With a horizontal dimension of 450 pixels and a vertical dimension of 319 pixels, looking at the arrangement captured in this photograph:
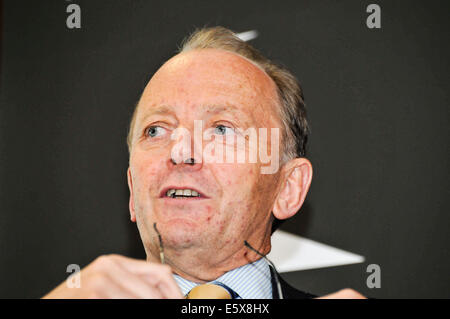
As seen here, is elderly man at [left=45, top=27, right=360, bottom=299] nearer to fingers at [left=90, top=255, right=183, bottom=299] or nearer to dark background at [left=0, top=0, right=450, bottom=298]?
fingers at [left=90, top=255, right=183, bottom=299]

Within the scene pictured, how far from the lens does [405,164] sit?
1.90m

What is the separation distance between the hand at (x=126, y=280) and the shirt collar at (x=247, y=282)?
1.21ft

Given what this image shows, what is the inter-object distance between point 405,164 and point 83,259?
53.0 inches

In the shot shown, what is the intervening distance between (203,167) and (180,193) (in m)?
0.09

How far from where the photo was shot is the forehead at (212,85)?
1.35 metres

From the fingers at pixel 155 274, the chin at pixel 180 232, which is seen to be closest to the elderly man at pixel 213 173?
the chin at pixel 180 232

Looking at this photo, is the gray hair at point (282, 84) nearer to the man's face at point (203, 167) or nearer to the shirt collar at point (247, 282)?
the man's face at point (203, 167)

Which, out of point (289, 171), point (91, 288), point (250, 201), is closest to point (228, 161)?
point (250, 201)

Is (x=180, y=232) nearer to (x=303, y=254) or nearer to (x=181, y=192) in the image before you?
(x=181, y=192)

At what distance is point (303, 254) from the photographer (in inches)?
77.5

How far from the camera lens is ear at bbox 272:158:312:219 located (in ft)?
4.87

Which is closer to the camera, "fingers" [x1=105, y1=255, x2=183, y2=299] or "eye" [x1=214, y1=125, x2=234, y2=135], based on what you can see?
"fingers" [x1=105, y1=255, x2=183, y2=299]

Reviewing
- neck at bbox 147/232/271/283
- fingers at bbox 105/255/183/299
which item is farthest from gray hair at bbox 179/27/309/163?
fingers at bbox 105/255/183/299

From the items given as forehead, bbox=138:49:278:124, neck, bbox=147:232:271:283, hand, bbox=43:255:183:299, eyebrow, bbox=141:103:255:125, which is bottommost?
neck, bbox=147:232:271:283
